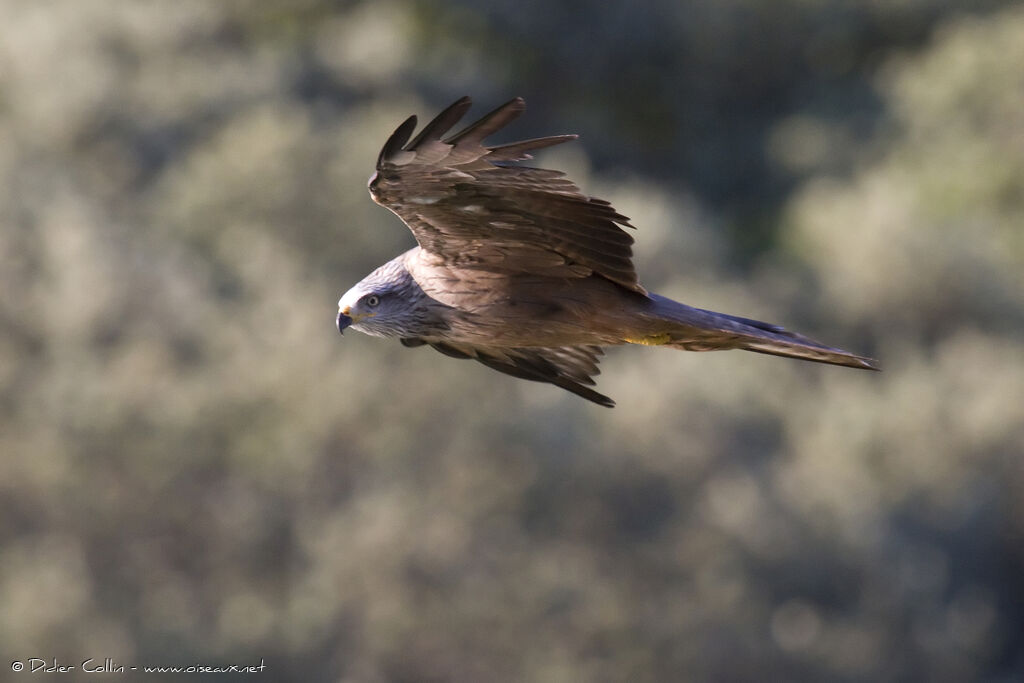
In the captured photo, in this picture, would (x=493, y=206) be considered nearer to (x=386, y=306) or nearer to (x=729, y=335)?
(x=386, y=306)

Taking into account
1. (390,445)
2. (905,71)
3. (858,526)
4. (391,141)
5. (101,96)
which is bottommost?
(391,141)

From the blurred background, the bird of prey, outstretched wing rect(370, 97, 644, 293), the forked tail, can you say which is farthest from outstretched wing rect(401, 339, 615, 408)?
the blurred background

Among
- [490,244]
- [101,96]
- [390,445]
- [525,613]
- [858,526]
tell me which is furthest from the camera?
[101,96]

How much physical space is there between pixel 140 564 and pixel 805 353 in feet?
55.5

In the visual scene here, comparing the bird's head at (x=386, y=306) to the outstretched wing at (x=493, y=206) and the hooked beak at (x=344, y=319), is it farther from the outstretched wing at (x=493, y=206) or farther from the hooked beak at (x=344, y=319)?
the outstretched wing at (x=493, y=206)

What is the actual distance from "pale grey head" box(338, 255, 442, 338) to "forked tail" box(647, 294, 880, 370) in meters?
0.92

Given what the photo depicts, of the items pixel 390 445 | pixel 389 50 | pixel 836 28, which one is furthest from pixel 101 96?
pixel 836 28

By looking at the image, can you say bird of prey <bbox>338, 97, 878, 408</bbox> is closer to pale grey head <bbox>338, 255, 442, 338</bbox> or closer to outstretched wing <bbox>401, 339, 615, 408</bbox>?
pale grey head <bbox>338, 255, 442, 338</bbox>

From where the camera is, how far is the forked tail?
5785 millimetres

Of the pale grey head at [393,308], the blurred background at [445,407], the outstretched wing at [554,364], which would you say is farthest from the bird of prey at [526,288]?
the blurred background at [445,407]

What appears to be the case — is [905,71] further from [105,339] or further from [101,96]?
[105,339]

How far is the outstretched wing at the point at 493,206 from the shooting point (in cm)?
513

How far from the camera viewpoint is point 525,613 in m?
20.8

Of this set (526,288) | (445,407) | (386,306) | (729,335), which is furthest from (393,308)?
(445,407)
